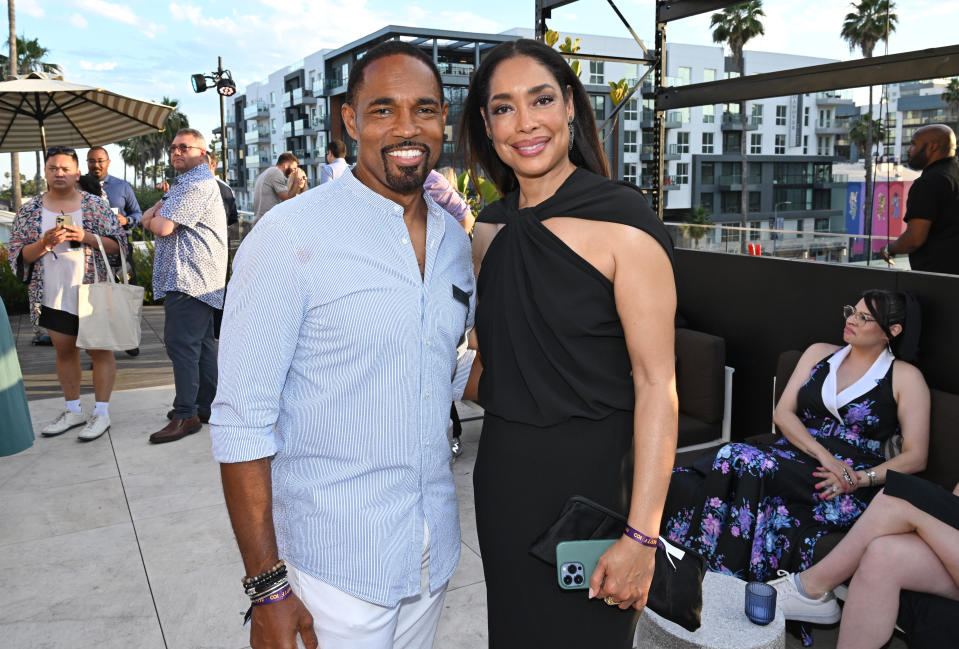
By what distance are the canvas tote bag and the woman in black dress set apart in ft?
14.6

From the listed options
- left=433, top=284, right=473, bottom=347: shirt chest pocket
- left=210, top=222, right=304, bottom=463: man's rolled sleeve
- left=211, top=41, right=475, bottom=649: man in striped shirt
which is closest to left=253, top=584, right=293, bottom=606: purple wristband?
left=211, top=41, right=475, bottom=649: man in striped shirt

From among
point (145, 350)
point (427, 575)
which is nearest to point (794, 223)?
point (145, 350)

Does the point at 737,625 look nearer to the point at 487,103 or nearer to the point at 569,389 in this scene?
the point at 569,389

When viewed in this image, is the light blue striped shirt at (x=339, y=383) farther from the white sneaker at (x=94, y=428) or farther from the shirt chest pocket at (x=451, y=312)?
the white sneaker at (x=94, y=428)

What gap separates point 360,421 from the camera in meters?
1.56

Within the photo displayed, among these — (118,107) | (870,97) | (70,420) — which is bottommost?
(70,420)

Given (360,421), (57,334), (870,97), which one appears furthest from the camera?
(57,334)

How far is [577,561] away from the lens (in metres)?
1.49

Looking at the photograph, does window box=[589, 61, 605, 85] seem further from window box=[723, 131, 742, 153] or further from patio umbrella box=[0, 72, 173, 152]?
patio umbrella box=[0, 72, 173, 152]

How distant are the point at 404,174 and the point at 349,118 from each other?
0.26 meters

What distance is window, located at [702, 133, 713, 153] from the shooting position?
7275 centimetres

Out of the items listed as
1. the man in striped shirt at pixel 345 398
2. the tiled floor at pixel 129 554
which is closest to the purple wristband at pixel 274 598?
the man in striped shirt at pixel 345 398

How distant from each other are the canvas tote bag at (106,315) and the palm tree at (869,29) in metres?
5.11

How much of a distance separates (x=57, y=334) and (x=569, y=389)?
16.5 feet
